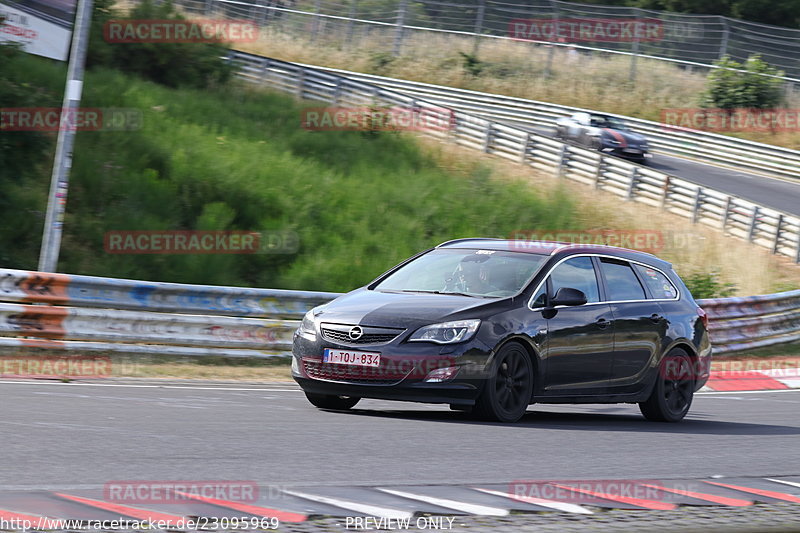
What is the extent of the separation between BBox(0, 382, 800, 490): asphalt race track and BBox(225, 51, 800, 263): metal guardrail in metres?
18.0

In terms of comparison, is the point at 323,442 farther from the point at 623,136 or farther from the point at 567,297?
the point at 623,136

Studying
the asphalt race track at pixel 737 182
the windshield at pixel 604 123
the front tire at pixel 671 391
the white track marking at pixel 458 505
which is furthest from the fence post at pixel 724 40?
the white track marking at pixel 458 505

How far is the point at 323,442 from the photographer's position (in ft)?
26.2

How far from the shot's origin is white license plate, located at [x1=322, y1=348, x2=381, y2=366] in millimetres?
9438

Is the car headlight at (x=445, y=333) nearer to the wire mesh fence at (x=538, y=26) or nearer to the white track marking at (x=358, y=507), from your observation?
the white track marking at (x=358, y=507)

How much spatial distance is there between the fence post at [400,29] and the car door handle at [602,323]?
153ft

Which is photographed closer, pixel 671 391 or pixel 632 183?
pixel 671 391

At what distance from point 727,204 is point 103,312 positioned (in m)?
19.9

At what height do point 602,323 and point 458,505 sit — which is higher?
point 602,323

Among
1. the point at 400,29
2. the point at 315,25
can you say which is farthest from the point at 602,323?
the point at 315,25

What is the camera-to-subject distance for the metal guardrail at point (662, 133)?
43.3m

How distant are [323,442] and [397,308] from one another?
1.97 metres

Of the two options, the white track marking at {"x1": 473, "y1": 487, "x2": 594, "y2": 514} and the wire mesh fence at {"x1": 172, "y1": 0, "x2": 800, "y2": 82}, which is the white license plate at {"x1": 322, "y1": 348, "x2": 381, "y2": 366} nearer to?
the white track marking at {"x1": 473, "y1": 487, "x2": 594, "y2": 514}

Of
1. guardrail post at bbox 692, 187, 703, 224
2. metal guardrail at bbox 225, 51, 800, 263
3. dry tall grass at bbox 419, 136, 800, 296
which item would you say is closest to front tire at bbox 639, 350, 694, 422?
dry tall grass at bbox 419, 136, 800, 296
